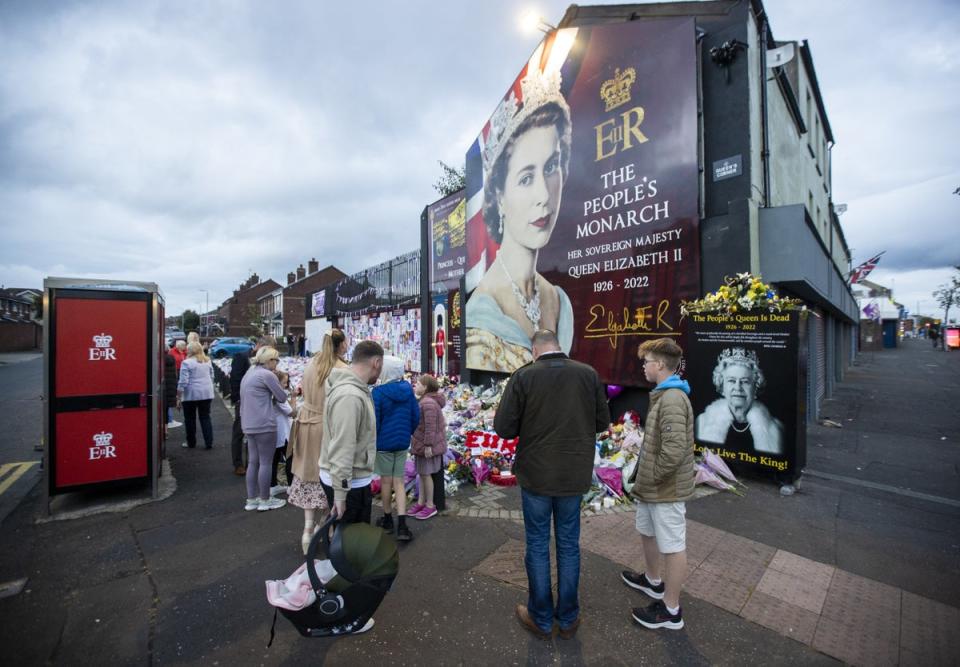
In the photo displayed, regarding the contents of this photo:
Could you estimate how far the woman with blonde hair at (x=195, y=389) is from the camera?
697cm

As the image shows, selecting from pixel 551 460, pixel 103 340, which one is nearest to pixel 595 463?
pixel 551 460

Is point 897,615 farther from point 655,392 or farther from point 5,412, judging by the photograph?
point 5,412

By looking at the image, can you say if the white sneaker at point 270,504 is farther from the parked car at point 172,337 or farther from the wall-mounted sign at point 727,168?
the parked car at point 172,337

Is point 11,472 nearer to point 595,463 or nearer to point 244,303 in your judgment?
point 595,463

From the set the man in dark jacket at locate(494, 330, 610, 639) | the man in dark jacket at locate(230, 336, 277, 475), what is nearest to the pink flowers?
the man in dark jacket at locate(494, 330, 610, 639)

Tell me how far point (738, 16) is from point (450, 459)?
7.42 metres

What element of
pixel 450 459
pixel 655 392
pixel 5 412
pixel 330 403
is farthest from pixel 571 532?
pixel 5 412

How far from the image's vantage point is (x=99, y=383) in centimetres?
485

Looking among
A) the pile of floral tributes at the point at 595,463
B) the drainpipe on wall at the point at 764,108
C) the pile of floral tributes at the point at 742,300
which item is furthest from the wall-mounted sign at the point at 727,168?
the pile of floral tributes at the point at 595,463

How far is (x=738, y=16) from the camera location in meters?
6.24

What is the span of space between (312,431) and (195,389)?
173 inches

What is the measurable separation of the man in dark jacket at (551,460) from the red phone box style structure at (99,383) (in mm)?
4654

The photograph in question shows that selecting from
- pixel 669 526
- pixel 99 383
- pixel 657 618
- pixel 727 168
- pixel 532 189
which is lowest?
pixel 657 618

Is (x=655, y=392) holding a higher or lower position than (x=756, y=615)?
higher
